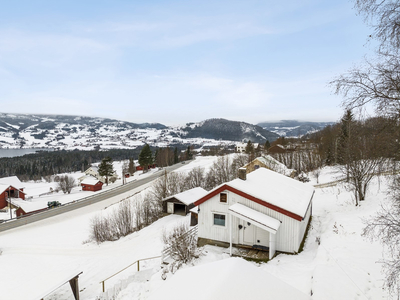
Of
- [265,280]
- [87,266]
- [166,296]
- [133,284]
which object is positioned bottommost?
[87,266]

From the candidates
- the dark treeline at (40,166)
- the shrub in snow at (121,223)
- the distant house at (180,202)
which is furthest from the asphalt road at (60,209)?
the dark treeline at (40,166)

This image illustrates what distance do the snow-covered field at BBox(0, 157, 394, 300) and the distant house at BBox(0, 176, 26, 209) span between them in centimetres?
2289

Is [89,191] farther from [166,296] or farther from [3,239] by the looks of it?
[166,296]

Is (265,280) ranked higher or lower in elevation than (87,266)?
higher

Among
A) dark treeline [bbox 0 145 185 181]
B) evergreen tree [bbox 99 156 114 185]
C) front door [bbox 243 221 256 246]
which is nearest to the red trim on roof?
front door [bbox 243 221 256 246]

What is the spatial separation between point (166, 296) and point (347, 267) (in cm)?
852

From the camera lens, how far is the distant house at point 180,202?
1202 inches

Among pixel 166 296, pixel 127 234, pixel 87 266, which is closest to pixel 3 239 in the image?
pixel 127 234

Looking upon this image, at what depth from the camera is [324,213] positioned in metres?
21.7

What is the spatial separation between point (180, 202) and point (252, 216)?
18233mm

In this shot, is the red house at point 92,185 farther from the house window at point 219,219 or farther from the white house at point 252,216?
the house window at point 219,219

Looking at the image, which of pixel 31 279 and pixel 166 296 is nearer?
pixel 166 296

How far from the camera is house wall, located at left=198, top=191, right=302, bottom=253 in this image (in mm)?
13914

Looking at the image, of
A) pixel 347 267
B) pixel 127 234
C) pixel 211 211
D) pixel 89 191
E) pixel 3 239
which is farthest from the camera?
pixel 89 191
